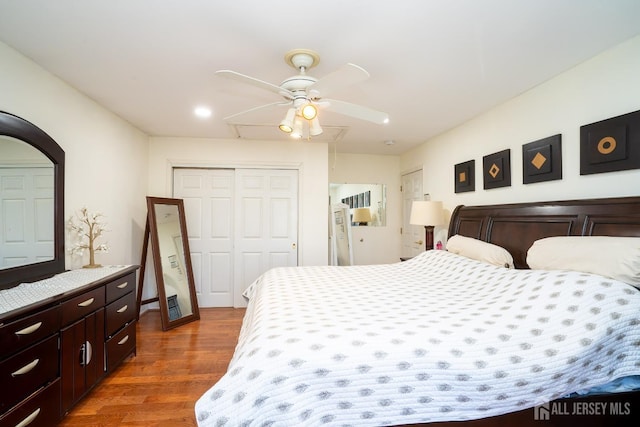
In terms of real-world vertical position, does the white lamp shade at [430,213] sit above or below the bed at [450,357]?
above

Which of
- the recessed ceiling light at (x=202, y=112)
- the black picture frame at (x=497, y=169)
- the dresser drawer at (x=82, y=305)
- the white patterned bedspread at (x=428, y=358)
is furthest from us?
the recessed ceiling light at (x=202, y=112)

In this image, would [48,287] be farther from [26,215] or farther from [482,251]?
[482,251]

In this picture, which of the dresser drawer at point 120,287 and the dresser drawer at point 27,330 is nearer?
the dresser drawer at point 27,330

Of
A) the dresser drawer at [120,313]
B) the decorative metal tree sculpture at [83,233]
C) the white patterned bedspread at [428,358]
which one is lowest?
the dresser drawer at [120,313]

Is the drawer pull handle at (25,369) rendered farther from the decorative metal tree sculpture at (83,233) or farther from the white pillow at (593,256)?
the white pillow at (593,256)

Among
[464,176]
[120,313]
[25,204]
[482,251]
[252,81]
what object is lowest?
[120,313]

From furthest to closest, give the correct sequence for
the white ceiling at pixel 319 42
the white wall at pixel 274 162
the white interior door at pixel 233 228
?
the white interior door at pixel 233 228 < the white wall at pixel 274 162 < the white ceiling at pixel 319 42

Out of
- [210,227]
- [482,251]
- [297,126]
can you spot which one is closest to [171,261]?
[210,227]

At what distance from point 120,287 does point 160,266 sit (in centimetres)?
A: 105

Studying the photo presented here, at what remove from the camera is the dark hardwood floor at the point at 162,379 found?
6.13 feet

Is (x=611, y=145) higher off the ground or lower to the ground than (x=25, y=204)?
higher

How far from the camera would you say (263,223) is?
4145 millimetres

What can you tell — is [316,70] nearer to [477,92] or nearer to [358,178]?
[477,92]

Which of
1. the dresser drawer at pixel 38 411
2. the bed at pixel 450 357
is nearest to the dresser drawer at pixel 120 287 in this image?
the dresser drawer at pixel 38 411
